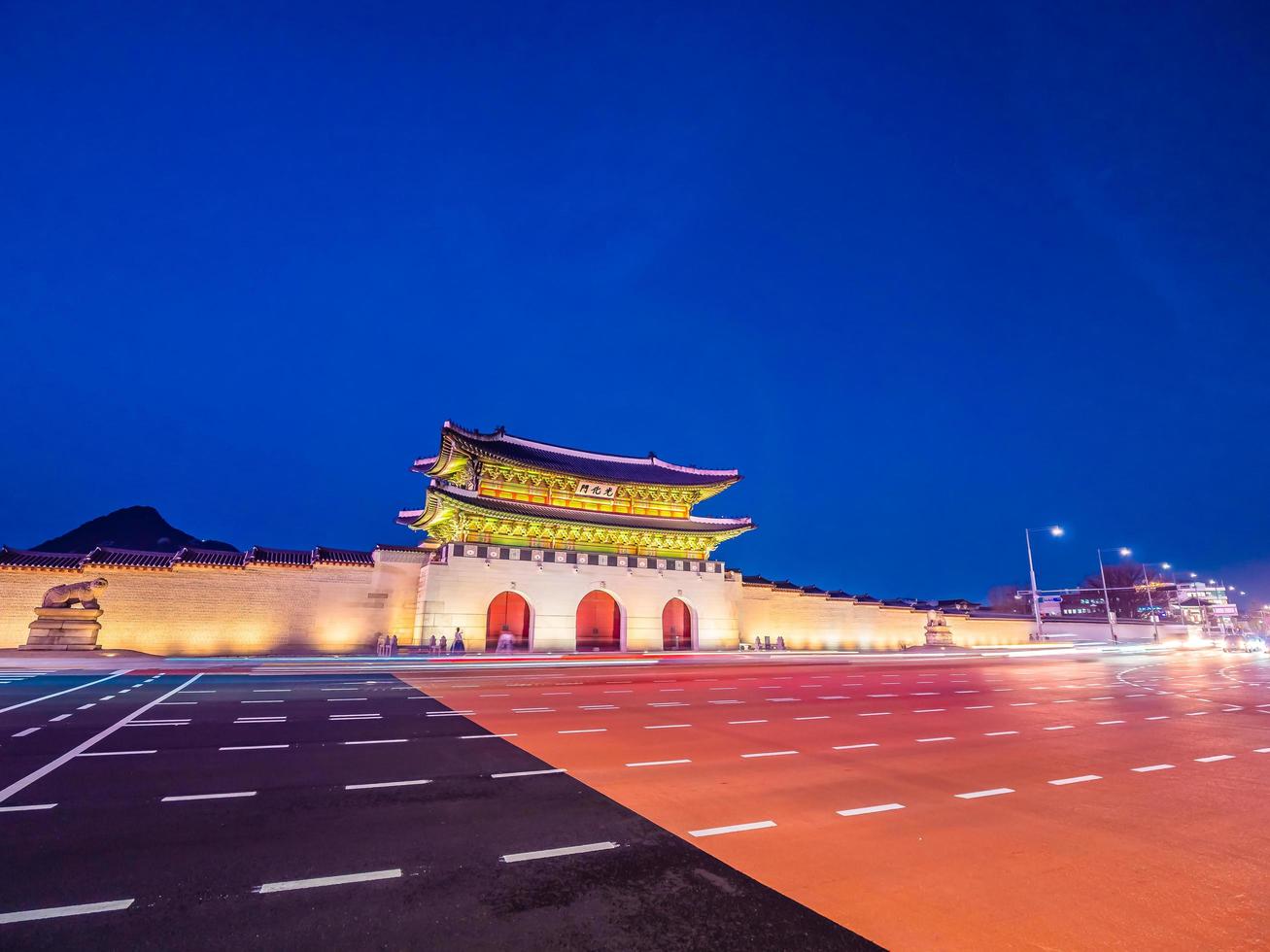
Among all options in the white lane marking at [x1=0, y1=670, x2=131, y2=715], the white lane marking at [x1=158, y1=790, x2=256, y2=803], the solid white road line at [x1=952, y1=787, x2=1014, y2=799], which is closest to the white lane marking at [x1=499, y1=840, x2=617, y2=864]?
the white lane marking at [x1=158, y1=790, x2=256, y2=803]

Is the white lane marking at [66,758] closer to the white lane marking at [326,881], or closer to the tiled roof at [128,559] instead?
the white lane marking at [326,881]

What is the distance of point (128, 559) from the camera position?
24.6 metres

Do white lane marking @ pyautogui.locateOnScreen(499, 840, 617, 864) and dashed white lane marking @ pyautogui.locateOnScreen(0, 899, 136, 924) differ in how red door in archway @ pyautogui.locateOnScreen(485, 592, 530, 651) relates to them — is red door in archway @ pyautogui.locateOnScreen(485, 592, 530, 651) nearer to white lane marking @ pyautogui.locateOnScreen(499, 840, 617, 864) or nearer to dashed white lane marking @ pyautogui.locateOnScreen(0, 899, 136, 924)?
white lane marking @ pyautogui.locateOnScreen(499, 840, 617, 864)

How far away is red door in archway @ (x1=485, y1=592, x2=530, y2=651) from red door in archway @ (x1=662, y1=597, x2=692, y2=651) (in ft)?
28.1

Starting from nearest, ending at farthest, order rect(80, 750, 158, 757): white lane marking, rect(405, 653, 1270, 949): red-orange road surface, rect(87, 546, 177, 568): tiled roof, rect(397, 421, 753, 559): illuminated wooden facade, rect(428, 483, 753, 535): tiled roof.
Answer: rect(405, 653, 1270, 949): red-orange road surface
rect(80, 750, 158, 757): white lane marking
rect(87, 546, 177, 568): tiled roof
rect(428, 483, 753, 535): tiled roof
rect(397, 421, 753, 559): illuminated wooden facade

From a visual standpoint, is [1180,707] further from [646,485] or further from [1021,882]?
[646,485]

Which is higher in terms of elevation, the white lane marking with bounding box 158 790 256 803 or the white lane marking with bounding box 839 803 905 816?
the white lane marking with bounding box 158 790 256 803

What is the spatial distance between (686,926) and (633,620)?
31207 mm

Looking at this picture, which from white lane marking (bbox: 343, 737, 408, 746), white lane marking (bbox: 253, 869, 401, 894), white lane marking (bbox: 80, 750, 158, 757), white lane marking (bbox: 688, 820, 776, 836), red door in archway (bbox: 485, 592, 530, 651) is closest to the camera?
white lane marking (bbox: 253, 869, 401, 894)

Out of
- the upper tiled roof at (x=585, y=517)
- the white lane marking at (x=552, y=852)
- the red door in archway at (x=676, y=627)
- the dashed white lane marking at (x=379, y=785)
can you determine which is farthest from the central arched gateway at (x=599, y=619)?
the white lane marking at (x=552, y=852)

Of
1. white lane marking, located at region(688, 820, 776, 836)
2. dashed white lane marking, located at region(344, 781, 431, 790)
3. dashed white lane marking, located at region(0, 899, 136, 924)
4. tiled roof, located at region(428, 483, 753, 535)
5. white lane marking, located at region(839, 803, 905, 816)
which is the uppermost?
tiled roof, located at region(428, 483, 753, 535)

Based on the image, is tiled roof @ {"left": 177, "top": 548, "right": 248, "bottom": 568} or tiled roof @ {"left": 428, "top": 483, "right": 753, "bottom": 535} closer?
tiled roof @ {"left": 177, "top": 548, "right": 248, "bottom": 568}

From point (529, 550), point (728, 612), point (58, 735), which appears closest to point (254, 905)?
point (58, 735)

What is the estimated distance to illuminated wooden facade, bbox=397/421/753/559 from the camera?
107 feet
